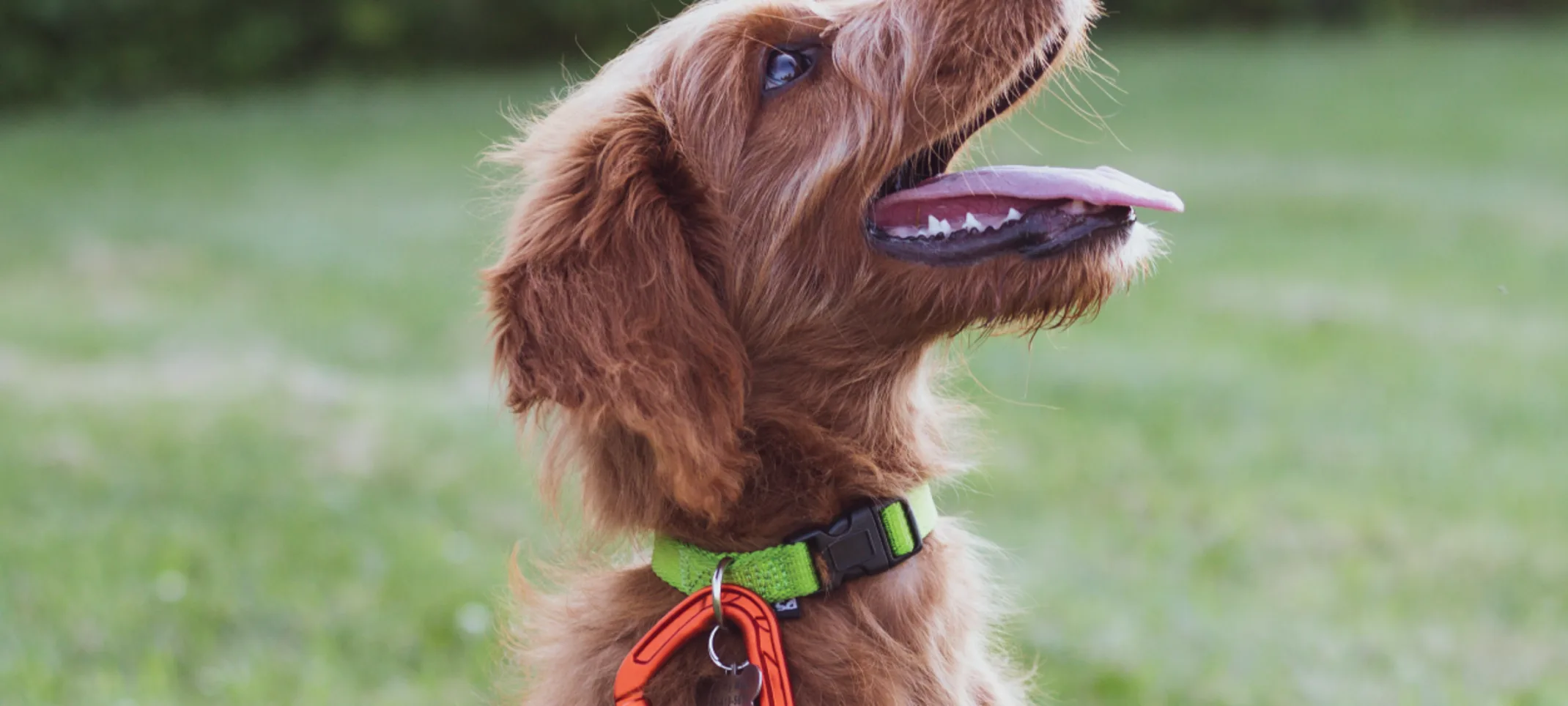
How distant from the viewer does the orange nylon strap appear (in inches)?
115

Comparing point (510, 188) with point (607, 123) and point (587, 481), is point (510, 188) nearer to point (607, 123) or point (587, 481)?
Result: point (607, 123)

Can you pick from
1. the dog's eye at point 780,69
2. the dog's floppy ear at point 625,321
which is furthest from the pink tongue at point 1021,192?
the dog's floppy ear at point 625,321

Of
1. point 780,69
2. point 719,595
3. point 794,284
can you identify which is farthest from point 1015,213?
point 719,595

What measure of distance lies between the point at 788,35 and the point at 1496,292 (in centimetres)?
904

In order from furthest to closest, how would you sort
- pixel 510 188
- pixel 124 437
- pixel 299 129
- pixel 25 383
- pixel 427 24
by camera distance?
pixel 427 24 → pixel 299 129 → pixel 25 383 → pixel 124 437 → pixel 510 188

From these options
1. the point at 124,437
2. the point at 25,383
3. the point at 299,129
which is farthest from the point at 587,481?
the point at 299,129

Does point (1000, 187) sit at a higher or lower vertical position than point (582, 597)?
higher

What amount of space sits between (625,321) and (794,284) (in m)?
0.44

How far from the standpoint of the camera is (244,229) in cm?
1502

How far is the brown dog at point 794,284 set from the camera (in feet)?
10.00

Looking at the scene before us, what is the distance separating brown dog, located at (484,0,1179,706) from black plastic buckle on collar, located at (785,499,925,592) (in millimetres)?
53

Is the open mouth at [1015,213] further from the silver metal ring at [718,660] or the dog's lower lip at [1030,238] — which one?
the silver metal ring at [718,660]

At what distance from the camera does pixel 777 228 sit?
3.29 metres

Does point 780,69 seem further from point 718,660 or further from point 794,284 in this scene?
point 718,660
